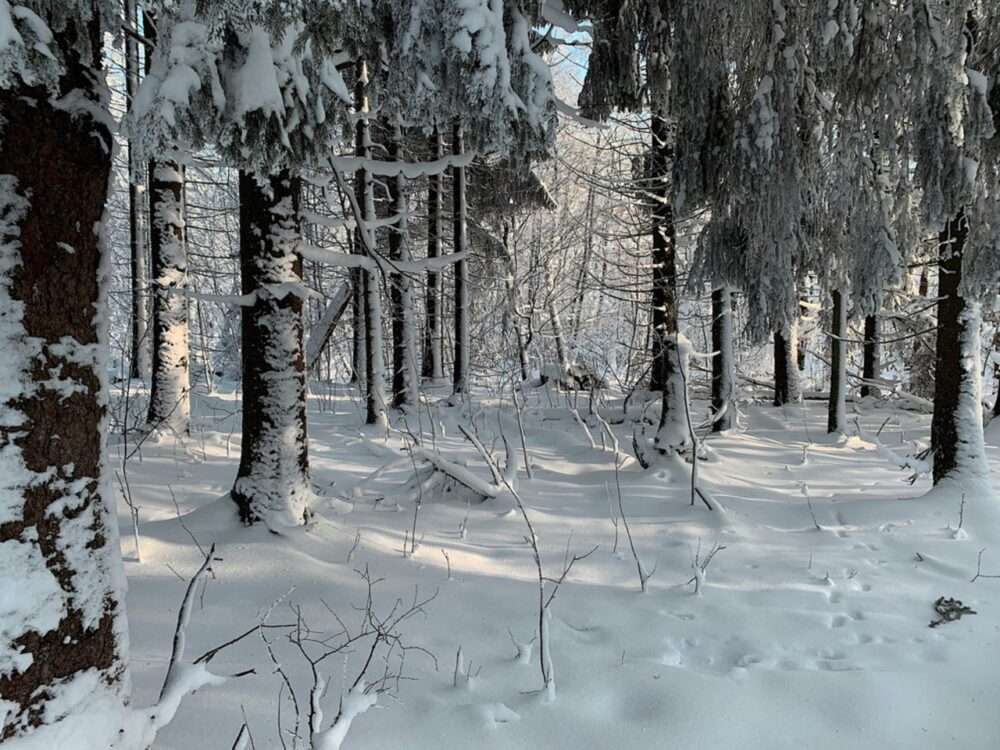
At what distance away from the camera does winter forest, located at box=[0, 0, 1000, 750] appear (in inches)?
69.8

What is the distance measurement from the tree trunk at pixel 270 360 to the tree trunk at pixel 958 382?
527 cm

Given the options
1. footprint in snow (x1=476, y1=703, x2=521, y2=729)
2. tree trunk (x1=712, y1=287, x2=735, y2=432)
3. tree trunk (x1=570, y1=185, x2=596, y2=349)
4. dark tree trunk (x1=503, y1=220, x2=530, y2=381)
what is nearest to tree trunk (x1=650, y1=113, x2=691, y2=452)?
tree trunk (x1=712, y1=287, x2=735, y2=432)

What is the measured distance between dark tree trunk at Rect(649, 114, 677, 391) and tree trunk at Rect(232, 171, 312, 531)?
400 centimetres

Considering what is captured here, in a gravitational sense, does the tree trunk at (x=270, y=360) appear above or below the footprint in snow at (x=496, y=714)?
above

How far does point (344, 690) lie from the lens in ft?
8.54

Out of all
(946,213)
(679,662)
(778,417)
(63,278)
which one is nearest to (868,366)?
(778,417)

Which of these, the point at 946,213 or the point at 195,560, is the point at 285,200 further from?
the point at 946,213

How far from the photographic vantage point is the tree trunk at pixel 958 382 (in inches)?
200

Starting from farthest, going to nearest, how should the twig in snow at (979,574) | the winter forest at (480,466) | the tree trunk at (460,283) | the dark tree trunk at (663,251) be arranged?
the tree trunk at (460,283)
the dark tree trunk at (663,251)
the twig in snow at (979,574)
the winter forest at (480,466)

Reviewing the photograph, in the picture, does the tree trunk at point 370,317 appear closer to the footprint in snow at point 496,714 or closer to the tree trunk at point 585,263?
the footprint in snow at point 496,714

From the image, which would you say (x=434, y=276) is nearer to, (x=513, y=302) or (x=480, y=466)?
(x=513, y=302)

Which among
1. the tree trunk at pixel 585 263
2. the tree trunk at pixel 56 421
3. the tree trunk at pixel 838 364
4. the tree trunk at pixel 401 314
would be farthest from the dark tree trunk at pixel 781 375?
the tree trunk at pixel 56 421

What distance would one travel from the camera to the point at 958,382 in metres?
5.13

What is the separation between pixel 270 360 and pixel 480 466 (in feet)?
9.70
